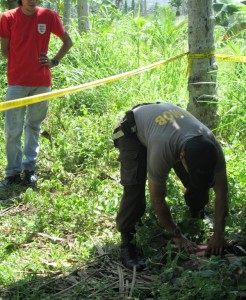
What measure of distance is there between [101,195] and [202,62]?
178cm

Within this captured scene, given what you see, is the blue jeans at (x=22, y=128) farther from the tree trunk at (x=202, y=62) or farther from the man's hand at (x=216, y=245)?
the man's hand at (x=216, y=245)

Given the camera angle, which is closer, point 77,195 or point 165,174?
point 165,174

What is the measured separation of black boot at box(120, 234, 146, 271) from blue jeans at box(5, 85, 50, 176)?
2.14 metres

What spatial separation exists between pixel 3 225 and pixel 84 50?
4.78m

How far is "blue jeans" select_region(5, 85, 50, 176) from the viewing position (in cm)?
554

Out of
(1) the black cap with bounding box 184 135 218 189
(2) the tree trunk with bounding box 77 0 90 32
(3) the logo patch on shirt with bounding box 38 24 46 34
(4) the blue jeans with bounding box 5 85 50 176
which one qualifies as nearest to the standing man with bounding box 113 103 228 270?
(1) the black cap with bounding box 184 135 218 189

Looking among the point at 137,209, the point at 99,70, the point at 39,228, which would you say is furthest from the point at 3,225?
the point at 99,70

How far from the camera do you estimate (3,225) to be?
475 cm

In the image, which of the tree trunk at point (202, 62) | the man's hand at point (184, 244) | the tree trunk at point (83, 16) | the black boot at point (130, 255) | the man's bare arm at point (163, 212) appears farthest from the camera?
the tree trunk at point (83, 16)

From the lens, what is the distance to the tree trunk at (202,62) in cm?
538

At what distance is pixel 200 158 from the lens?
3070 millimetres

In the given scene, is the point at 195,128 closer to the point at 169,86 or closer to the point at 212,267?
the point at 212,267

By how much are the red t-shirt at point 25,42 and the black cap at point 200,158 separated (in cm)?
285

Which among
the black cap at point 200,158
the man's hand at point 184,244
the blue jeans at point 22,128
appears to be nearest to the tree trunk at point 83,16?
the blue jeans at point 22,128
